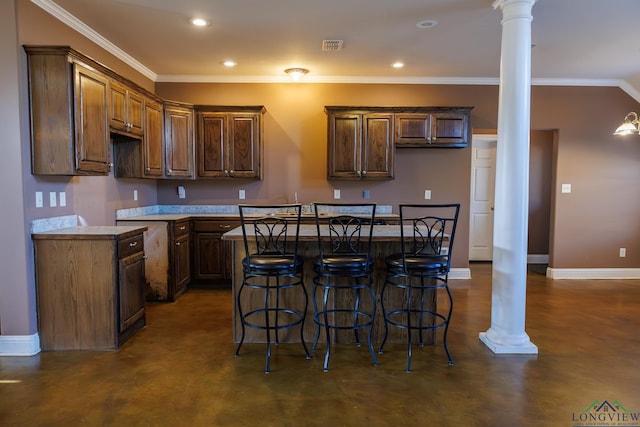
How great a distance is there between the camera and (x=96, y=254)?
115 inches

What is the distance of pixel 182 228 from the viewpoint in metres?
4.48

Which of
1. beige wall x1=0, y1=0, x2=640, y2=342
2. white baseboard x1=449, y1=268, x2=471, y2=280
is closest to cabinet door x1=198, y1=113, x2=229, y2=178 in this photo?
beige wall x1=0, y1=0, x2=640, y2=342

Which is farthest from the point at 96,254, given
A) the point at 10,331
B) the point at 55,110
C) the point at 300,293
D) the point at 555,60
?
the point at 555,60

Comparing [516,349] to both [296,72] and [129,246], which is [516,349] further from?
[296,72]

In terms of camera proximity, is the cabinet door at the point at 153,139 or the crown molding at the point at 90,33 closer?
the crown molding at the point at 90,33

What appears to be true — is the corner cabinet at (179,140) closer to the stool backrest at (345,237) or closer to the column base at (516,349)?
the stool backrest at (345,237)

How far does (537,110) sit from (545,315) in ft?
9.85

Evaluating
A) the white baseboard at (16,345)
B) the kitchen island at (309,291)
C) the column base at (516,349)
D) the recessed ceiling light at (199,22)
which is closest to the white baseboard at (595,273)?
the column base at (516,349)

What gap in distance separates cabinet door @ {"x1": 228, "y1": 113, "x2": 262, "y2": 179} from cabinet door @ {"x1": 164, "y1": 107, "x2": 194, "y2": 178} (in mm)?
502

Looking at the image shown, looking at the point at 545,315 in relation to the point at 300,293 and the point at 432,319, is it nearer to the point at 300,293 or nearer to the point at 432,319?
the point at 432,319

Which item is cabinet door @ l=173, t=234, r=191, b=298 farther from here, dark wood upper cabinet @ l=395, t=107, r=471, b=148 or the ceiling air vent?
dark wood upper cabinet @ l=395, t=107, r=471, b=148

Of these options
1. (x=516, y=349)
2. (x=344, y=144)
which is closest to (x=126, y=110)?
(x=344, y=144)

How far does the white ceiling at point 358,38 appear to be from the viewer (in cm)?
314

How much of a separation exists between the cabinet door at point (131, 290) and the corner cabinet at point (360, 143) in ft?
8.66
